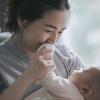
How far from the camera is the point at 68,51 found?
1.43 m

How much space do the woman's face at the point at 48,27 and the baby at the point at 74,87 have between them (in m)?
0.15

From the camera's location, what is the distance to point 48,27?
3.96 ft

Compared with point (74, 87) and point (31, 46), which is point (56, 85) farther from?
point (31, 46)

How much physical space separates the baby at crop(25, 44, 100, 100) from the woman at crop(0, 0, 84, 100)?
0.16 feet

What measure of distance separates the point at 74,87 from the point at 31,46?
0.27 metres

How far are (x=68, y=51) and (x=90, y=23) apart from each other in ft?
1.62

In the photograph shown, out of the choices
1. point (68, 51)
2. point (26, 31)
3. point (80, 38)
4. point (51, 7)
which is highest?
point (51, 7)

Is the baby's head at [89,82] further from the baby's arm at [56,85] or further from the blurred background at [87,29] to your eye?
the blurred background at [87,29]

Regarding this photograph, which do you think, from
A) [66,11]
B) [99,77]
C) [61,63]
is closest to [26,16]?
[66,11]

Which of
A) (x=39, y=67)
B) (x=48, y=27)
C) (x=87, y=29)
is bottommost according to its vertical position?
(x=87, y=29)

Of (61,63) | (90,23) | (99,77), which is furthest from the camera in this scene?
(90,23)

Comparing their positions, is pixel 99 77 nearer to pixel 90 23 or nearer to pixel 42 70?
pixel 42 70

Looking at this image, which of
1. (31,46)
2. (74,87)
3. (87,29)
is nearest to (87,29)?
(87,29)

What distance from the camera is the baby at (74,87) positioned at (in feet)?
3.63
